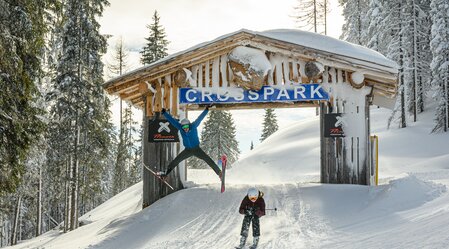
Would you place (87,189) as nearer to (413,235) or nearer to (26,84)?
(26,84)

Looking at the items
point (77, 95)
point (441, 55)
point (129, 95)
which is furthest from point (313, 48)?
point (441, 55)

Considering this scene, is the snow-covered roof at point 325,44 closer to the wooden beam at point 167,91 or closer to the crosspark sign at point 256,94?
the crosspark sign at point 256,94

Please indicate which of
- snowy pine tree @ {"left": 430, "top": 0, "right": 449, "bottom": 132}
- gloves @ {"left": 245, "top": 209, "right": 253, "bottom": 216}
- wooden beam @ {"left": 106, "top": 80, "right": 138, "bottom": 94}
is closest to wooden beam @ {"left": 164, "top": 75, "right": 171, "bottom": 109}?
wooden beam @ {"left": 106, "top": 80, "right": 138, "bottom": 94}

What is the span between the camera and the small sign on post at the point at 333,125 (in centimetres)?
1188

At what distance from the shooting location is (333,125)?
1191 cm

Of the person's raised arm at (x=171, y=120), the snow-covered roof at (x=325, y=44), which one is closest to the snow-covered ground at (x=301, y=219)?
the person's raised arm at (x=171, y=120)

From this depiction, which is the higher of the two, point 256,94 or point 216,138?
point 256,94

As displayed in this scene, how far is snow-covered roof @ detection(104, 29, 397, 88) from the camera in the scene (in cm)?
1131

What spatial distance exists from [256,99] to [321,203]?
368 centimetres

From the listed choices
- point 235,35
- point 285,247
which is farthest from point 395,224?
point 235,35

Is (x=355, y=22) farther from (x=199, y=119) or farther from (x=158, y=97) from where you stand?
(x=199, y=119)

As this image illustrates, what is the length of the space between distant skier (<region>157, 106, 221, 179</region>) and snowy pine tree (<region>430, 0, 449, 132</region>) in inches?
836

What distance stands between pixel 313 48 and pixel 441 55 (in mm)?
19984

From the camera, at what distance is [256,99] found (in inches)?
486
